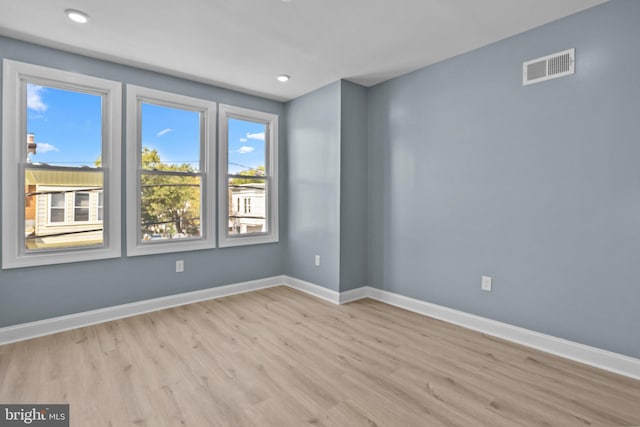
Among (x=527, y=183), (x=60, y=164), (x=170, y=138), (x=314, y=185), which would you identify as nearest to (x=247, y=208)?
(x=314, y=185)

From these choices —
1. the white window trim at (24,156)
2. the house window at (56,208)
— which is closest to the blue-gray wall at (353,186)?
the white window trim at (24,156)

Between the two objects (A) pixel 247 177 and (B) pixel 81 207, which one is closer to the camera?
(B) pixel 81 207

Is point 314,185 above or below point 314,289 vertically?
above

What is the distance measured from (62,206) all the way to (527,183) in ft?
13.9

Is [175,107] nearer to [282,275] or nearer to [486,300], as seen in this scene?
[282,275]

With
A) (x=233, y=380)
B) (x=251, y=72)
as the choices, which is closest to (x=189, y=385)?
(x=233, y=380)

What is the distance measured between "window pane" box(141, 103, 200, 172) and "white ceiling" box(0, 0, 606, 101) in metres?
0.48

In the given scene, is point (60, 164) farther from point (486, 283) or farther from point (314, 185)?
point (486, 283)

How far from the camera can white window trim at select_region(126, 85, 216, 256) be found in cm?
334

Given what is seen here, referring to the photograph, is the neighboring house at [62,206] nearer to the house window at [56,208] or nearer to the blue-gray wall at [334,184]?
the house window at [56,208]

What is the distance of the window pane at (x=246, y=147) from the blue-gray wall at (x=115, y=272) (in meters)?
0.26

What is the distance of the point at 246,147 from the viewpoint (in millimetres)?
4328

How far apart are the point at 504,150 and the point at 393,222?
136 cm

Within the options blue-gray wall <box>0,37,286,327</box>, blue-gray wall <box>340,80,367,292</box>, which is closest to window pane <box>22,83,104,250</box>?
blue-gray wall <box>0,37,286,327</box>
